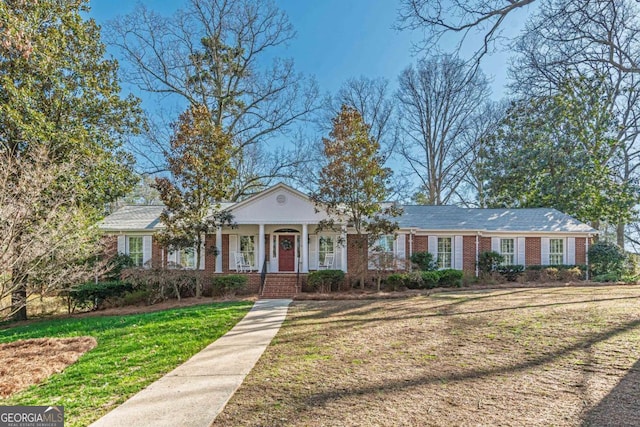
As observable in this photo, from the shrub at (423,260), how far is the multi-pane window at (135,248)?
13.3 meters

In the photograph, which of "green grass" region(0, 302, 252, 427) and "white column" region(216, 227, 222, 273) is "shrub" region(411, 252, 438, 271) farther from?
"white column" region(216, 227, 222, 273)

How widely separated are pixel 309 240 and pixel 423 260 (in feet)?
18.5

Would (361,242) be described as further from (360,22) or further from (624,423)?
(624,423)

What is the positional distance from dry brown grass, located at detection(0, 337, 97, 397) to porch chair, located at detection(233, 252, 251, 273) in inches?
338

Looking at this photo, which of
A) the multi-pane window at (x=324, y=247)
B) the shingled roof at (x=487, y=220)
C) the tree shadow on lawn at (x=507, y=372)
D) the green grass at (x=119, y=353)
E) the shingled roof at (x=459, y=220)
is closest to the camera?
the tree shadow on lawn at (x=507, y=372)

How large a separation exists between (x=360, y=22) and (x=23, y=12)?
36.4ft

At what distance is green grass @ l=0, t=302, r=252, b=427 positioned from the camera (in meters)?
4.33

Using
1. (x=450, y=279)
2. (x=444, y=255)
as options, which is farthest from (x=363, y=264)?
(x=444, y=255)

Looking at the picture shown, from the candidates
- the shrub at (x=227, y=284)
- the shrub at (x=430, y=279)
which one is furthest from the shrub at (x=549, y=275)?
the shrub at (x=227, y=284)

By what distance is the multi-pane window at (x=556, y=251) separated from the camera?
1777 cm

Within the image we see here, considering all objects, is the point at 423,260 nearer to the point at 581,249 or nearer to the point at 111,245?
the point at 581,249

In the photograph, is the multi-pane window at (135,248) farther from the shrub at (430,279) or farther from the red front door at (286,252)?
the shrub at (430,279)

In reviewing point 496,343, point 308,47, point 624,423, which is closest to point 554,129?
point 308,47

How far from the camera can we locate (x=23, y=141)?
11469mm
